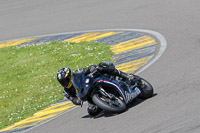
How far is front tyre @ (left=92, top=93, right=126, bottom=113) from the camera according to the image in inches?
344

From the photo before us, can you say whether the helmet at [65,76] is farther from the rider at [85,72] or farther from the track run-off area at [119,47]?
the track run-off area at [119,47]

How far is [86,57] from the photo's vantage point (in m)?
14.8

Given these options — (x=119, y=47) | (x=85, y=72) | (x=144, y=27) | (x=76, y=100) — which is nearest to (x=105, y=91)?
(x=85, y=72)

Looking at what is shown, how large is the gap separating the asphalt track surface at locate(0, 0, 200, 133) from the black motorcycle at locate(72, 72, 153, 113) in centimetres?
24

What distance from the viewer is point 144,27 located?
15695 mm

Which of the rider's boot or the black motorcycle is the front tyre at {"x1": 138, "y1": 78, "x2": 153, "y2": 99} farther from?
the rider's boot

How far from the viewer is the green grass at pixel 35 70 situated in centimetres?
1231

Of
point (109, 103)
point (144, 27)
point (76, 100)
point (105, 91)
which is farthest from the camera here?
point (144, 27)

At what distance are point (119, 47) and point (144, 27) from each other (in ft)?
5.46

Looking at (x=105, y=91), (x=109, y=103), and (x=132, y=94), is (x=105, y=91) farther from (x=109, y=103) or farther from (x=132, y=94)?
(x=132, y=94)

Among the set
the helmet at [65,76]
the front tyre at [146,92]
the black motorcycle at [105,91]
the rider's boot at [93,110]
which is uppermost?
the helmet at [65,76]

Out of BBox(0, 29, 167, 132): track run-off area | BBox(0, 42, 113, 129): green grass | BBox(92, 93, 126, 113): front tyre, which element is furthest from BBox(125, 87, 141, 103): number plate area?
BBox(0, 42, 113, 129): green grass

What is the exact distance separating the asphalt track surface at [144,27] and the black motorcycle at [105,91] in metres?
0.24

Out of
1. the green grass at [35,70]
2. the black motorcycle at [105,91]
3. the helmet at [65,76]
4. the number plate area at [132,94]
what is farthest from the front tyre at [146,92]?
the green grass at [35,70]
